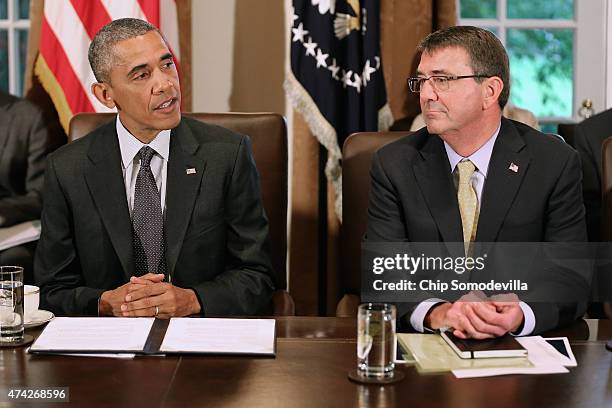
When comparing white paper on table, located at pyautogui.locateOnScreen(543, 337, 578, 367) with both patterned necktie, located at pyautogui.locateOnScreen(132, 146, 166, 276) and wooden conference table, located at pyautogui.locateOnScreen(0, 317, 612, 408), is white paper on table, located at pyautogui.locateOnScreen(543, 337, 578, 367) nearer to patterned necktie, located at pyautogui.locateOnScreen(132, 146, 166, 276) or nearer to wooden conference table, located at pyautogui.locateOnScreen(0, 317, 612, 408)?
wooden conference table, located at pyautogui.locateOnScreen(0, 317, 612, 408)

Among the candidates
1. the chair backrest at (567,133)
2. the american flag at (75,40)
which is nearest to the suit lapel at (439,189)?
the chair backrest at (567,133)

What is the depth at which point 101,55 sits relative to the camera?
98.0 inches

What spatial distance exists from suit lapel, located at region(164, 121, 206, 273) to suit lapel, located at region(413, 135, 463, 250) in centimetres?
59

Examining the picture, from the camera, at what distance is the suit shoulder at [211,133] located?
2.54 meters

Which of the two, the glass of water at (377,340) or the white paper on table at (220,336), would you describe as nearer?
the glass of water at (377,340)

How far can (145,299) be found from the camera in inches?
83.5

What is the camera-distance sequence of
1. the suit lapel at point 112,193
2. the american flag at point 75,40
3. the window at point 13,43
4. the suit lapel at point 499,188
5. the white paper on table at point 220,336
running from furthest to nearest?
the window at point 13,43
the american flag at point 75,40
the suit lapel at point 112,193
the suit lapel at point 499,188
the white paper on table at point 220,336

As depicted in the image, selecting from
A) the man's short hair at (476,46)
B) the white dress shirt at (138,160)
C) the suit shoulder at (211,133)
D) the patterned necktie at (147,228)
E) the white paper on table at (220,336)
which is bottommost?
the white paper on table at (220,336)

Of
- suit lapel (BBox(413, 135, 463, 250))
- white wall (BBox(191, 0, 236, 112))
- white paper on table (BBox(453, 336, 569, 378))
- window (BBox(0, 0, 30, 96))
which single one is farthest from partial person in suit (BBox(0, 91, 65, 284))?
white paper on table (BBox(453, 336, 569, 378))

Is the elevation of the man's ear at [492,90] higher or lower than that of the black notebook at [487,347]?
higher

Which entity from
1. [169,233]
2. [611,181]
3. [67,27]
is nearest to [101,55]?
[169,233]

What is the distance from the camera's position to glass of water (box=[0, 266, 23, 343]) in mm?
1776

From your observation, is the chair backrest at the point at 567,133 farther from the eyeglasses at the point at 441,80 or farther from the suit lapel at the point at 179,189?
the suit lapel at the point at 179,189

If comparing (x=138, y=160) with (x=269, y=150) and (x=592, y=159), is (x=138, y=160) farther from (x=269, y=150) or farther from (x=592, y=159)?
(x=592, y=159)
